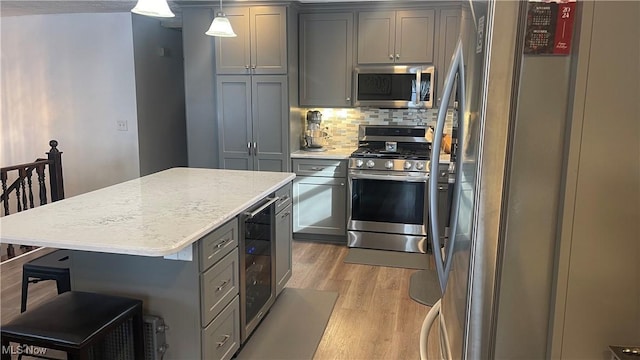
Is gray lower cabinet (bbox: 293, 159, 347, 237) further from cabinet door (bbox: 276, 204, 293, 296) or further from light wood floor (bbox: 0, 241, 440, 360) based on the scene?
cabinet door (bbox: 276, 204, 293, 296)

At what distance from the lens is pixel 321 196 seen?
4.57m

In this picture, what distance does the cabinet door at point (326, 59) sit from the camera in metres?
4.60

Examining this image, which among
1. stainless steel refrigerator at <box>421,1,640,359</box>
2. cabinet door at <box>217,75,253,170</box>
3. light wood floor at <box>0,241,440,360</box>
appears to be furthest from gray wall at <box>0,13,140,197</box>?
stainless steel refrigerator at <box>421,1,640,359</box>

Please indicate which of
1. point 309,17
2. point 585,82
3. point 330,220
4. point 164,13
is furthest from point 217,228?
point 309,17

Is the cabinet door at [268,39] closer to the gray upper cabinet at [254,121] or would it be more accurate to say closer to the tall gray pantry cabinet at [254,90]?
the tall gray pantry cabinet at [254,90]

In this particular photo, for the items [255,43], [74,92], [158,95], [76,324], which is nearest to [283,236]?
[76,324]

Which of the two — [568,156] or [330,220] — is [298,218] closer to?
[330,220]

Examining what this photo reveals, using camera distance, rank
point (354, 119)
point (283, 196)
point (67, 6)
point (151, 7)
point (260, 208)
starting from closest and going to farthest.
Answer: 1. point (151, 7)
2. point (260, 208)
3. point (283, 196)
4. point (67, 6)
5. point (354, 119)

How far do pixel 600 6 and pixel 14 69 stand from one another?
6.02 meters

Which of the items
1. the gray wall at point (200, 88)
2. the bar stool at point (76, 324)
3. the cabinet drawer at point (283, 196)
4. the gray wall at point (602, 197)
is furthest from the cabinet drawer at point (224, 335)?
the gray wall at point (200, 88)

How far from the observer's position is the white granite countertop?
5.92ft

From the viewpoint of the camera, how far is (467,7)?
1196mm

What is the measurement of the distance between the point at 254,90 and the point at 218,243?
103 inches

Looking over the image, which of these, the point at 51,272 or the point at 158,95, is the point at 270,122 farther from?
the point at 51,272
